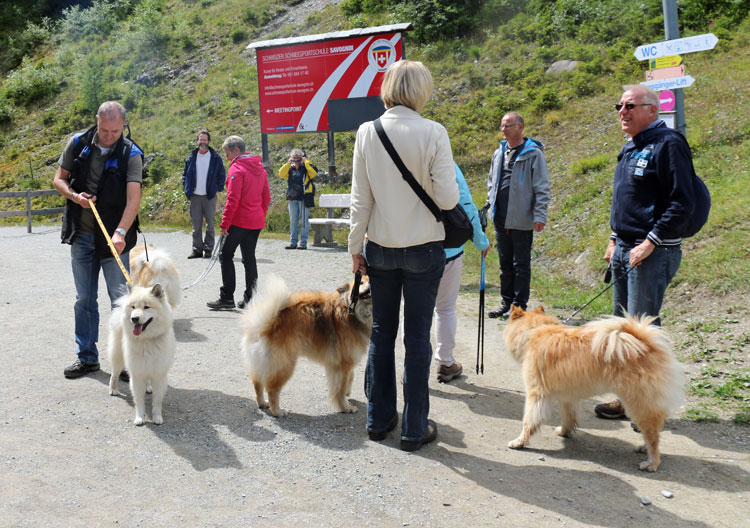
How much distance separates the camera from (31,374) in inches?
Result: 195

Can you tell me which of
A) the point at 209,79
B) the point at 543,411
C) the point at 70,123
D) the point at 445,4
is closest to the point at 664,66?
the point at 543,411

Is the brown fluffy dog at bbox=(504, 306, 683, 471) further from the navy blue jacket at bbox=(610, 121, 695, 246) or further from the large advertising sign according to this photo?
the large advertising sign

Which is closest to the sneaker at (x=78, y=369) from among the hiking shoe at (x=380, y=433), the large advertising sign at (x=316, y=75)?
the hiking shoe at (x=380, y=433)

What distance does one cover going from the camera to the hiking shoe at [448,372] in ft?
→ 16.1

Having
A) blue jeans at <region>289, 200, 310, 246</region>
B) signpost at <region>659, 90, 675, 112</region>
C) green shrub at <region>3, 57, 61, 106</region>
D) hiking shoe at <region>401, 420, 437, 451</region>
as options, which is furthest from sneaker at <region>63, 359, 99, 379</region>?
green shrub at <region>3, 57, 61, 106</region>

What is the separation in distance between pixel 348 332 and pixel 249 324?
71 centimetres

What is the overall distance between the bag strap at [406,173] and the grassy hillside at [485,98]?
2.60 meters

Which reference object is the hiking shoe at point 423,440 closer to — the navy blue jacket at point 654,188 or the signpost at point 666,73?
the navy blue jacket at point 654,188

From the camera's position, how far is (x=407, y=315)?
3.51 metres

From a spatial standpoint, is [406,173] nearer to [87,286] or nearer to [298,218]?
[87,286]

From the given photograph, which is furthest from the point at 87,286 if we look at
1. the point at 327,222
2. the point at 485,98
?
the point at 485,98

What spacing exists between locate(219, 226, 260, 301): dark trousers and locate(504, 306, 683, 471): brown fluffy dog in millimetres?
4484

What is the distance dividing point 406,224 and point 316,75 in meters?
11.8

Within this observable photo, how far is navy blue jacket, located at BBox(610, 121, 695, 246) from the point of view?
3.61 metres
